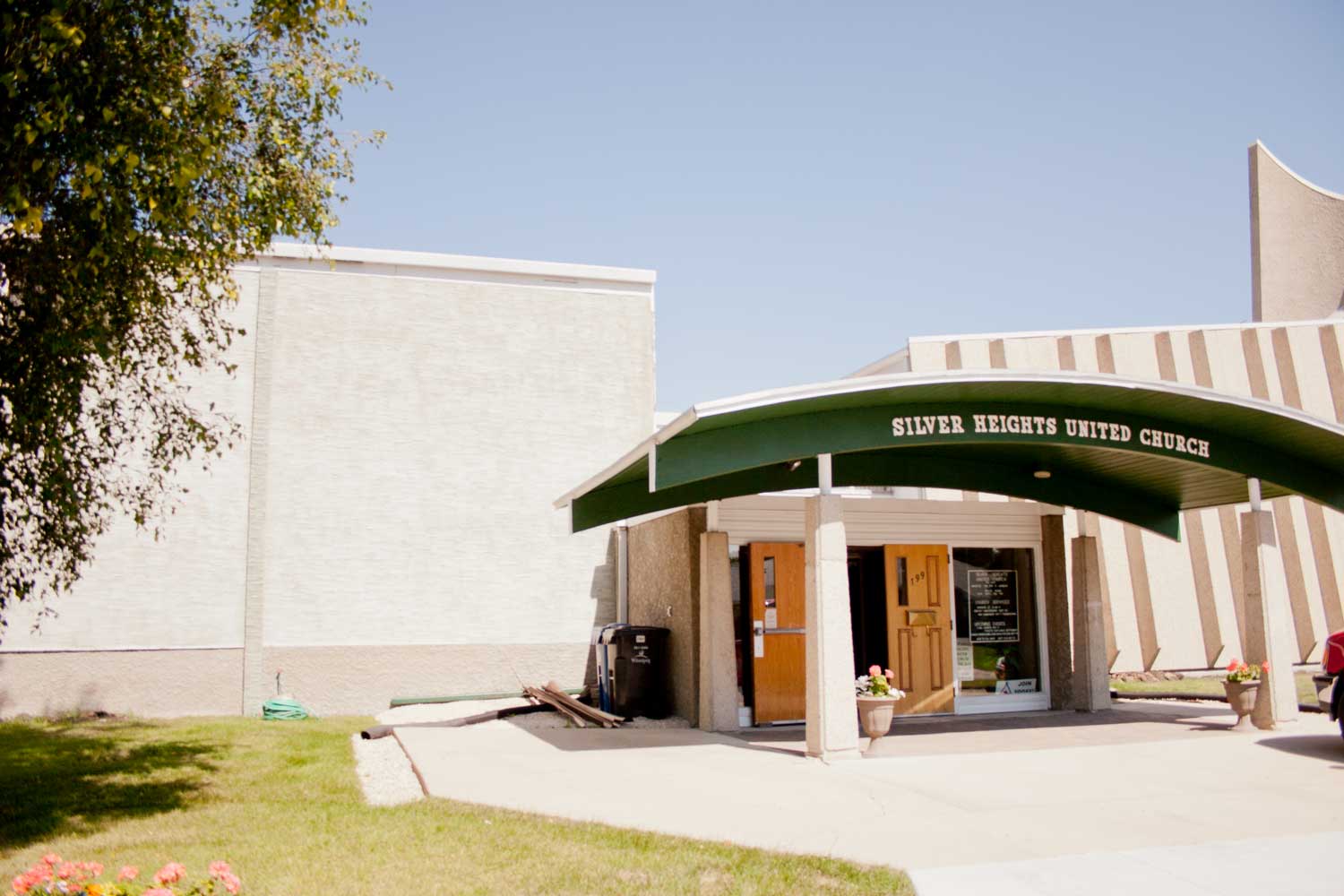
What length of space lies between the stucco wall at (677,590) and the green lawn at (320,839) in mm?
4755

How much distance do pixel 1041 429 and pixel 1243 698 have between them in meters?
4.34

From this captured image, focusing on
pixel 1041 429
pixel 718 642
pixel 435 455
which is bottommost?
pixel 718 642

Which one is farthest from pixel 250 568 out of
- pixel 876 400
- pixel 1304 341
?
pixel 1304 341

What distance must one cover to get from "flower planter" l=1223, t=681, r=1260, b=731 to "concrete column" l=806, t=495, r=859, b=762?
5397 mm

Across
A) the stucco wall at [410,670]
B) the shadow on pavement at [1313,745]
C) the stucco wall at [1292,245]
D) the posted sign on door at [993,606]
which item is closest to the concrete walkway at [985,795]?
the shadow on pavement at [1313,745]

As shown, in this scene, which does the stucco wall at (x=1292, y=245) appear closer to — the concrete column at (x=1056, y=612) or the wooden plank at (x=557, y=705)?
the concrete column at (x=1056, y=612)

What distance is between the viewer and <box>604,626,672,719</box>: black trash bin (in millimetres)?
15633

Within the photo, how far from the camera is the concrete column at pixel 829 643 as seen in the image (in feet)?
35.7

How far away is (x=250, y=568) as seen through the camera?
17312mm

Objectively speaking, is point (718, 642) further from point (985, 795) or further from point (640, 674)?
point (985, 795)

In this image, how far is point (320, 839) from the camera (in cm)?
802

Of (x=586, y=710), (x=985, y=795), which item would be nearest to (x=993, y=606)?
(x=586, y=710)

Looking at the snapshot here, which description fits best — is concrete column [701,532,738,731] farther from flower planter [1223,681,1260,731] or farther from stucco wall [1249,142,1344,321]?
stucco wall [1249,142,1344,321]

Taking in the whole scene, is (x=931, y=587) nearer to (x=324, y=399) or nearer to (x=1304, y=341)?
(x=324, y=399)
